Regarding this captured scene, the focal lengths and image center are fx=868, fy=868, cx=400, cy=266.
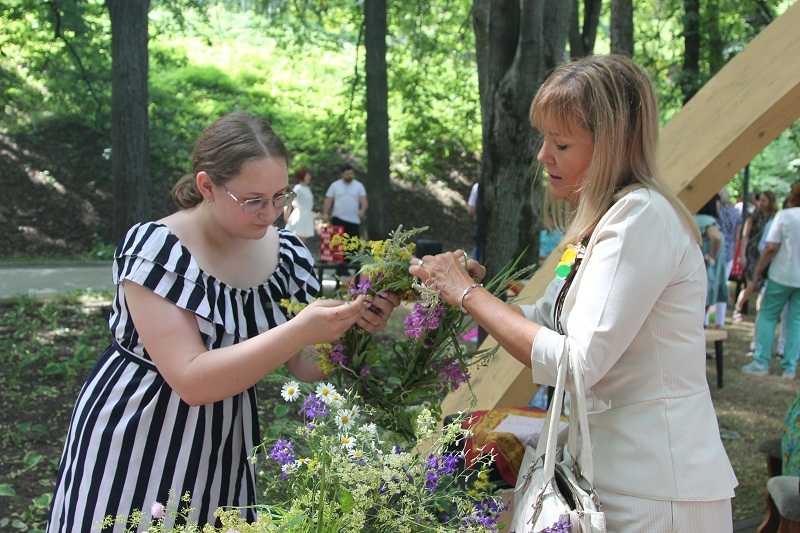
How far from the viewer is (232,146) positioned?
76.9 inches

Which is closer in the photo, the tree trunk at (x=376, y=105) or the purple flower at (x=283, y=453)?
the purple flower at (x=283, y=453)

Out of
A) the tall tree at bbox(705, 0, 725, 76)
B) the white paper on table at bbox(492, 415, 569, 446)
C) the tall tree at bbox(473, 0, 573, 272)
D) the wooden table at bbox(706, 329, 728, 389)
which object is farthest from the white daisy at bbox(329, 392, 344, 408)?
the tall tree at bbox(705, 0, 725, 76)

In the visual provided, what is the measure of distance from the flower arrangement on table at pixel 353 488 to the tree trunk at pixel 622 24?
10.5m

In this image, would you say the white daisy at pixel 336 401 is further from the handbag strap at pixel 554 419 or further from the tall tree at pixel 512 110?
the tall tree at pixel 512 110

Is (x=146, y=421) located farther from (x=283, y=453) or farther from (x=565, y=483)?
(x=565, y=483)

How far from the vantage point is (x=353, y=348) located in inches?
80.4

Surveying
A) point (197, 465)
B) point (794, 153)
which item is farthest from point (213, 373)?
point (794, 153)

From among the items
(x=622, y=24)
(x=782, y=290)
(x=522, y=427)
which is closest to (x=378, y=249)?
(x=522, y=427)

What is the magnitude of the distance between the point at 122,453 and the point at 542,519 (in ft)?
3.01

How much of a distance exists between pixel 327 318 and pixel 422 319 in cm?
24

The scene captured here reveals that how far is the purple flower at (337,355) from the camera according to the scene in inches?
79.4

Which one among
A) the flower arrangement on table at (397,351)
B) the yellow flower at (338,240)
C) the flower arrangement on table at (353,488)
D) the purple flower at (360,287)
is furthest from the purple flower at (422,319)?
the flower arrangement on table at (353,488)

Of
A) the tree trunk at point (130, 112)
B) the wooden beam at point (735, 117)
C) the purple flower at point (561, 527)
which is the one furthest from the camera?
the tree trunk at point (130, 112)

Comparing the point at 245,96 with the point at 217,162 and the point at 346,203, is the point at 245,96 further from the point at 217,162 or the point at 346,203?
the point at 217,162
